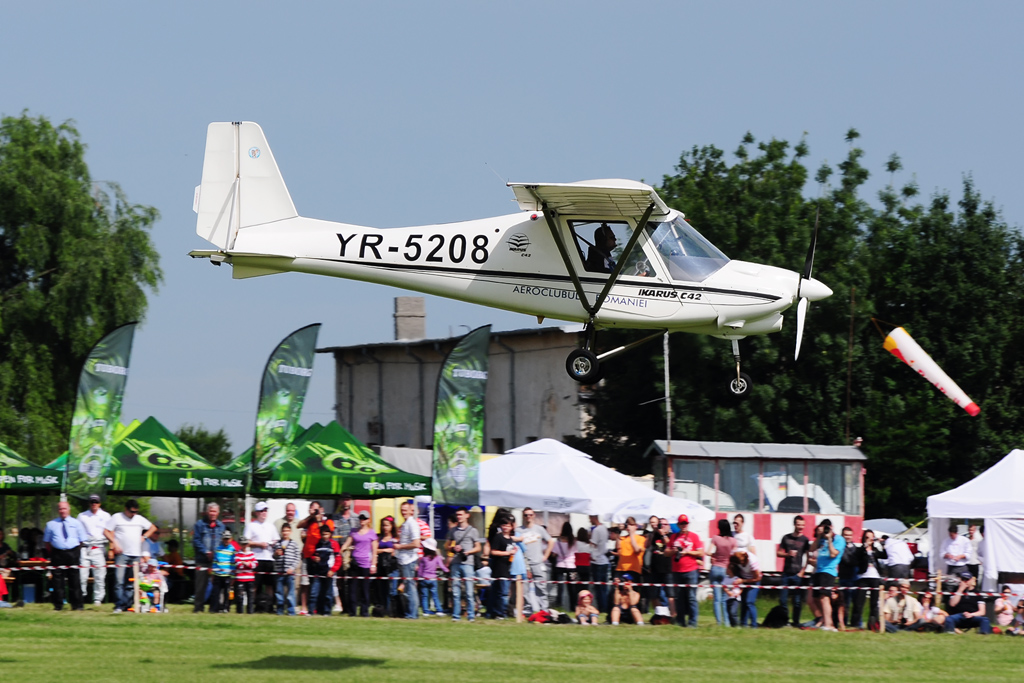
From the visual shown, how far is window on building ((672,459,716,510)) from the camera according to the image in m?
26.2

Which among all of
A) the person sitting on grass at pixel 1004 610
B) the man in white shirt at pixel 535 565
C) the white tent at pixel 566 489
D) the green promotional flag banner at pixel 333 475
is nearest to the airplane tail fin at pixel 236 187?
the green promotional flag banner at pixel 333 475

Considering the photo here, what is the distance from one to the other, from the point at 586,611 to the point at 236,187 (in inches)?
302

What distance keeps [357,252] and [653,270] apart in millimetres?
3827

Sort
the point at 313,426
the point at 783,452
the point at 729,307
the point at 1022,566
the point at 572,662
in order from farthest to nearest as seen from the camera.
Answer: the point at 783,452
the point at 313,426
the point at 1022,566
the point at 729,307
the point at 572,662

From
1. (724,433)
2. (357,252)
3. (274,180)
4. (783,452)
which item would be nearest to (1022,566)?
(783,452)

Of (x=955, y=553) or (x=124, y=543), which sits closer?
(x=124, y=543)

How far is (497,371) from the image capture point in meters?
47.1

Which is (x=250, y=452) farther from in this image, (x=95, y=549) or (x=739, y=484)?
(x=739, y=484)

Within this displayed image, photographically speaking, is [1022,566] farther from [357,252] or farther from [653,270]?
[357,252]

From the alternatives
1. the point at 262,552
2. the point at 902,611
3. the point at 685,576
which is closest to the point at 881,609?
the point at 902,611

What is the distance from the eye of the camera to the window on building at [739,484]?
26375 mm

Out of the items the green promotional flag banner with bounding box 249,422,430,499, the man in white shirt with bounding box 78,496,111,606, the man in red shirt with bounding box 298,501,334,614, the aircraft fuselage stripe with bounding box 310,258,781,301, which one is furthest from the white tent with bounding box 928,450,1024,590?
the man in white shirt with bounding box 78,496,111,606

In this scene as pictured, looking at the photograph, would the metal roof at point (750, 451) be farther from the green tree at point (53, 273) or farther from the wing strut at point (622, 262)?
the green tree at point (53, 273)

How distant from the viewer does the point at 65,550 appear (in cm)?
1772
